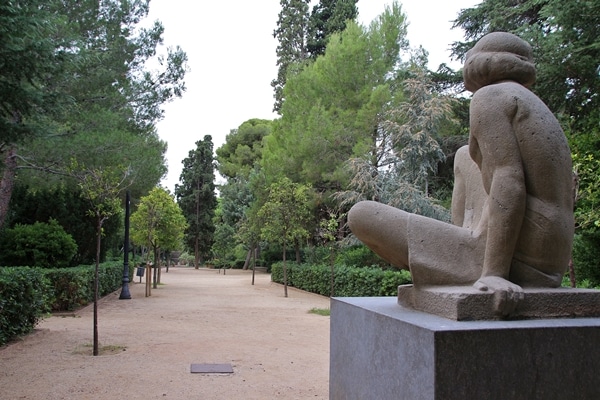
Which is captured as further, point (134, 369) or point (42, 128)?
point (42, 128)

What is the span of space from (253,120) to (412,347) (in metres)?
49.0

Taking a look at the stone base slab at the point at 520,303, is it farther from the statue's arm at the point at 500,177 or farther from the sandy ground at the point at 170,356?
the sandy ground at the point at 170,356

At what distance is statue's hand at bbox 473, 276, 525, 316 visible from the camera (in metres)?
2.54

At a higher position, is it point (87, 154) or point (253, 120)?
point (253, 120)

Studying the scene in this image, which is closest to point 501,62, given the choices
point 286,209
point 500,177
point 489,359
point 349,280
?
point 500,177

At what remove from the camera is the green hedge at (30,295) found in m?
8.45

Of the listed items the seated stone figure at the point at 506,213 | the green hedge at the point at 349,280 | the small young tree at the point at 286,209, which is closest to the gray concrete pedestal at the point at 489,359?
the seated stone figure at the point at 506,213

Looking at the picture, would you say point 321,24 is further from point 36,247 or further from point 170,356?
point 170,356

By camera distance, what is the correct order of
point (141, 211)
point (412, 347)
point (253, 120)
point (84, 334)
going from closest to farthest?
point (412, 347) → point (84, 334) → point (141, 211) → point (253, 120)

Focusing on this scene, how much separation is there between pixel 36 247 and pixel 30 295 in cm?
556

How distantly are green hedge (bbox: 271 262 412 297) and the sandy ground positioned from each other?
180cm

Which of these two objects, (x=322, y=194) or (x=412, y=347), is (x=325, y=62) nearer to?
(x=322, y=194)

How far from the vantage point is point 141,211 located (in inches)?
810

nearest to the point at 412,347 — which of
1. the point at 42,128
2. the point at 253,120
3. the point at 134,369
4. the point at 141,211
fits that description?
the point at 134,369
